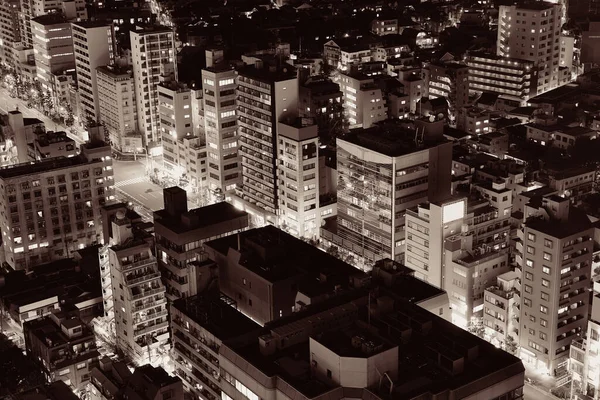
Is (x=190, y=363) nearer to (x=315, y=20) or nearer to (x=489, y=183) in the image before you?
(x=489, y=183)

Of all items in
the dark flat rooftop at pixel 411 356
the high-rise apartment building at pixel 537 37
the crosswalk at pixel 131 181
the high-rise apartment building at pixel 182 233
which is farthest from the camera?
the high-rise apartment building at pixel 537 37

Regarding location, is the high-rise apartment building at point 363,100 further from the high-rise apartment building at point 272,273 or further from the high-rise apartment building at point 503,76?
the high-rise apartment building at point 272,273

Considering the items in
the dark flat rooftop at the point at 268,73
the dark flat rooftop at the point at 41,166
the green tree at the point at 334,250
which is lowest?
the green tree at the point at 334,250

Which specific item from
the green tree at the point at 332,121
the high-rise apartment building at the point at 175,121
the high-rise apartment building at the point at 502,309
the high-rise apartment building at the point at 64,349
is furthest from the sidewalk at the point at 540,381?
the green tree at the point at 332,121

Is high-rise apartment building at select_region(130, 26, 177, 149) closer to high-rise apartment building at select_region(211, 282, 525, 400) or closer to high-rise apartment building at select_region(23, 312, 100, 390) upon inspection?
high-rise apartment building at select_region(23, 312, 100, 390)

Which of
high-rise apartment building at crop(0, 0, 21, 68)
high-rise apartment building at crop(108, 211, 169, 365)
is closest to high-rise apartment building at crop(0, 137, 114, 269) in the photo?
high-rise apartment building at crop(108, 211, 169, 365)

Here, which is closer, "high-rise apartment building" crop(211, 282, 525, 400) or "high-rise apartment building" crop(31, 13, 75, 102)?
"high-rise apartment building" crop(211, 282, 525, 400)
